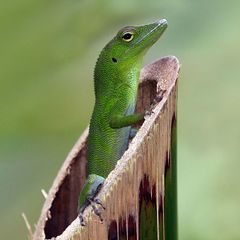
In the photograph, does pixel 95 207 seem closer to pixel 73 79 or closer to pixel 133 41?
pixel 133 41

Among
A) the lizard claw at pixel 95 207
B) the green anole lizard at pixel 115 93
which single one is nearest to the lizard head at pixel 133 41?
the green anole lizard at pixel 115 93

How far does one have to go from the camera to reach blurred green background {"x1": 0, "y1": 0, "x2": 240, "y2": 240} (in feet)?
4.24

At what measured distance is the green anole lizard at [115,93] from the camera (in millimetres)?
1021

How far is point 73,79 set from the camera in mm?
1452

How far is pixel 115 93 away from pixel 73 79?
36cm

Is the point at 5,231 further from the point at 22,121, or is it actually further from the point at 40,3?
the point at 40,3

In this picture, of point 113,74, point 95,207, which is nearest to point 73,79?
point 113,74

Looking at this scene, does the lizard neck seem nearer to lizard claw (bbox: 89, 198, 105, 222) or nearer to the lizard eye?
the lizard eye

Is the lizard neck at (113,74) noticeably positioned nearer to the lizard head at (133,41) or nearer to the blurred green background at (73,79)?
the lizard head at (133,41)

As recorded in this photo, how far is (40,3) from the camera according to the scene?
4.95 ft

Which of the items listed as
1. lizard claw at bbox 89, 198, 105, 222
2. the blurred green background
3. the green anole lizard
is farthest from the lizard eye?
lizard claw at bbox 89, 198, 105, 222

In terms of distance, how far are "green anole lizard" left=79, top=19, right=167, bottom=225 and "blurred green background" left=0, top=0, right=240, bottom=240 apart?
0.18 metres

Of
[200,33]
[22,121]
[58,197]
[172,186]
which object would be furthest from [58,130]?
[172,186]

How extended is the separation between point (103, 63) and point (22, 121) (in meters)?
0.33
